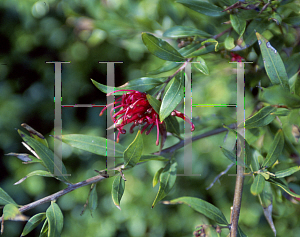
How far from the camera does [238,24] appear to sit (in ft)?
1.37

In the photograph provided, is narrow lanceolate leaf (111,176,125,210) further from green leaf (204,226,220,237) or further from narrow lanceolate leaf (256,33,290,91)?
narrow lanceolate leaf (256,33,290,91)

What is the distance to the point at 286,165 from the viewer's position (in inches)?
21.2

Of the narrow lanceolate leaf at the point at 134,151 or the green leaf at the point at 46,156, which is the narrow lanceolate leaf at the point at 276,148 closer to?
the narrow lanceolate leaf at the point at 134,151

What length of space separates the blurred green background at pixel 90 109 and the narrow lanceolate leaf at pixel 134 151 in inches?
19.1

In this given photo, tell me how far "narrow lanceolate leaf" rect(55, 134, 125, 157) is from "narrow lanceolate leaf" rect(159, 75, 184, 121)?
128 millimetres

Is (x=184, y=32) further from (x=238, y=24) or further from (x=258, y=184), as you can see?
(x=258, y=184)

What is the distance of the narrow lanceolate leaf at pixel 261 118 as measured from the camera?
386 millimetres

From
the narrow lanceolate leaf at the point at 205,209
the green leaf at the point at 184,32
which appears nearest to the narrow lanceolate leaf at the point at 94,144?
the narrow lanceolate leaf at the point at 205,209

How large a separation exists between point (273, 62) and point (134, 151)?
246mm

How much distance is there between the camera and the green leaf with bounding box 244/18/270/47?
440 mm

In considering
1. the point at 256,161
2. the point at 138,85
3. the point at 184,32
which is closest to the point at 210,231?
the point at 256,161

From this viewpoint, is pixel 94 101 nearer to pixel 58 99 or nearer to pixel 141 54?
pixel 141 54

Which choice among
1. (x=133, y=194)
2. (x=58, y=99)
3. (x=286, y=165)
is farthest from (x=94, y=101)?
(x=286, y=165)

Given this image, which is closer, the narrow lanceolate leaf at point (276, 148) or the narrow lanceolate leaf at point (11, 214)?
the narrow lanceolate leaf at point (11, 214)
